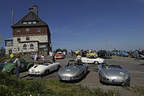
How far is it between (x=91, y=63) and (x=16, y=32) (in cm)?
3222

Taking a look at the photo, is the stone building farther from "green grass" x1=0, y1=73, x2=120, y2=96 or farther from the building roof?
"green grass" x1=0, y1=73, x2=120, y2=96

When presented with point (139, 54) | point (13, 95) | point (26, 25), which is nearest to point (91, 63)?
point (139, 54)

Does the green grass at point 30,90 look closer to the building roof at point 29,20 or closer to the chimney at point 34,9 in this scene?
the building roof at point 29,20

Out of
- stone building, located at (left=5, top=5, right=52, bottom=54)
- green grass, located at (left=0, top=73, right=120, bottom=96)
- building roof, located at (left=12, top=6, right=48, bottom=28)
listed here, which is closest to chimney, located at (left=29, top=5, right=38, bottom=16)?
building roof, located at (left=12, top=6, right=48, bottom=28)

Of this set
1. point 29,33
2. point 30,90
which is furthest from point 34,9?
point 30,90

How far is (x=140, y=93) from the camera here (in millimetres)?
4953

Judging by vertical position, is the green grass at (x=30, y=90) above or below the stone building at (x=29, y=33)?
below

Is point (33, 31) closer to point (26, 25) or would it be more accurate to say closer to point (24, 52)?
point (26, 25)

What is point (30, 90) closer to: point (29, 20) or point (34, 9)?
point (29, 20)

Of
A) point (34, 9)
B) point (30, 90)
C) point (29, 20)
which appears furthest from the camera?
point (34, 9)

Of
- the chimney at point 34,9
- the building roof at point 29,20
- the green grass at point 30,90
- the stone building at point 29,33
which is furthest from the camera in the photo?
the chimney at point 34,9

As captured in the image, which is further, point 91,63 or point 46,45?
point 46,45

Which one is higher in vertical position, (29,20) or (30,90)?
(29,20)

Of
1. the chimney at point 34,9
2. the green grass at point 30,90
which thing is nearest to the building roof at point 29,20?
the chimney at point 34,9
